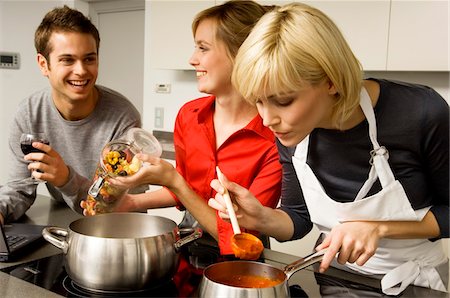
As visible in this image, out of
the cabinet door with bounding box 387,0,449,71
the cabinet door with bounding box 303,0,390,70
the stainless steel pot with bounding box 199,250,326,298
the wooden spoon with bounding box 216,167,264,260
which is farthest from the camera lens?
the cabinet door with bounding box 303,0,390,70

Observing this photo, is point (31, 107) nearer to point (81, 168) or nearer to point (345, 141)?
point (81, 168)

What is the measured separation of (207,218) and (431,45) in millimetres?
1436

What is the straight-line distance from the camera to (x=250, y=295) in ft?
2.19

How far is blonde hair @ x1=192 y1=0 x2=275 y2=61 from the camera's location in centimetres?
127

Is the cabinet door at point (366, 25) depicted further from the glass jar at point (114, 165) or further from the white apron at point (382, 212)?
the glass jar at point (114, 165)

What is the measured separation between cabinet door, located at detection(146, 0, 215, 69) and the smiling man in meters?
1.27

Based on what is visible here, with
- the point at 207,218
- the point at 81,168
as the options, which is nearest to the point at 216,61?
the point at 207,218

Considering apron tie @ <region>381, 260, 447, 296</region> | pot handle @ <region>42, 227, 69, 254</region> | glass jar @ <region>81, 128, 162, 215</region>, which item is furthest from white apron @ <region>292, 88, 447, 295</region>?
pot handle @ <region>42, 227, 69, 254</region>

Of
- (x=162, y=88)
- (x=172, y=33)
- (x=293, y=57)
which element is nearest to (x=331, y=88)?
(x=293, y=57)

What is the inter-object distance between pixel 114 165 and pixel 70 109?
21.9 inches

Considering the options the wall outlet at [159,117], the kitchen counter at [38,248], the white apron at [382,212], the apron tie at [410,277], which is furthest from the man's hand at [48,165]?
the wall outlet at [159,117]

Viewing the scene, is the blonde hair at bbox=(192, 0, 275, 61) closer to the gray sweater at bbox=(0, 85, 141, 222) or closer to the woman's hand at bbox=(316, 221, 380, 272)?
the gray sweater at bbox=(0, 85, 141, 222)

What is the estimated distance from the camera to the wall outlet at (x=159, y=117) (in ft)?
10.4

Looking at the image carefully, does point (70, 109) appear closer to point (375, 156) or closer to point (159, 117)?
point (375, 156)
